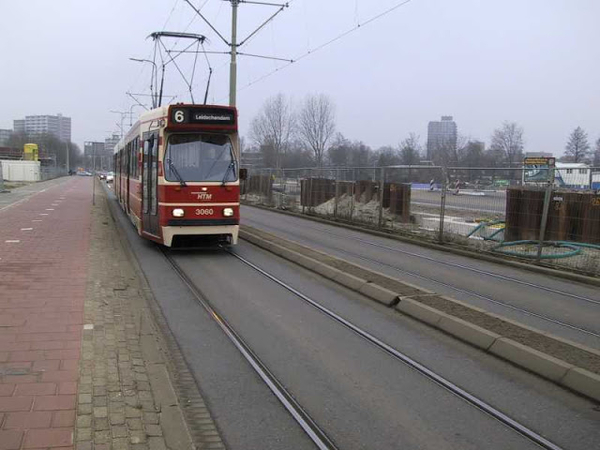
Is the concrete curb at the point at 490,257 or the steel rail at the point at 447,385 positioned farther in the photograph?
the concrete curb at the point at 490,257

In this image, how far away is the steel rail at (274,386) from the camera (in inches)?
161

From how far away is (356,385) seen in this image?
16.8ft

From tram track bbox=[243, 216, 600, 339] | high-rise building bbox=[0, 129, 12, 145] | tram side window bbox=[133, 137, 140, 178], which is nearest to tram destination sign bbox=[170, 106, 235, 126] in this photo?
tram side window bbox=[133, 137, 140, 178]

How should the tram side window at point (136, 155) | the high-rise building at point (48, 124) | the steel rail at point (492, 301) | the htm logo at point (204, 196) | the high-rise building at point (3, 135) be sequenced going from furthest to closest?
the high-rise building at point (48, 124) < the high-rise building at point (3, 135) < the tram side window at point (136, 155) < the htm logo at point (204, 196) < the steel rail at point (492, 301)

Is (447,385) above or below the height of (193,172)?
below

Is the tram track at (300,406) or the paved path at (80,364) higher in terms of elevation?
the paved path at (80,364)

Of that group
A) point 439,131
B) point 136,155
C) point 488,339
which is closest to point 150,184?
point 136,155

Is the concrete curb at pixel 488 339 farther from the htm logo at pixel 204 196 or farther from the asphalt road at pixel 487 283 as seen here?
the htm logo at pixel 204 196

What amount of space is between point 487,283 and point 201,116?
714 cm

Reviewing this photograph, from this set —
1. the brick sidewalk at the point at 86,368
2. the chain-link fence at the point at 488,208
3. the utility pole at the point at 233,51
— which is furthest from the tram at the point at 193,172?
the utility pole at the point at 233,51

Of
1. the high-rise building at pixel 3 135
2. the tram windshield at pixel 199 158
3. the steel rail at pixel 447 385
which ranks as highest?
the high-rise building at pixel 3 135

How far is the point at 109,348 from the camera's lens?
5684mm

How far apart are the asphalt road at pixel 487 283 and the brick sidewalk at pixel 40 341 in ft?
18.5

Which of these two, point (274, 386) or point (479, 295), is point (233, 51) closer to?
point (479, 295)
